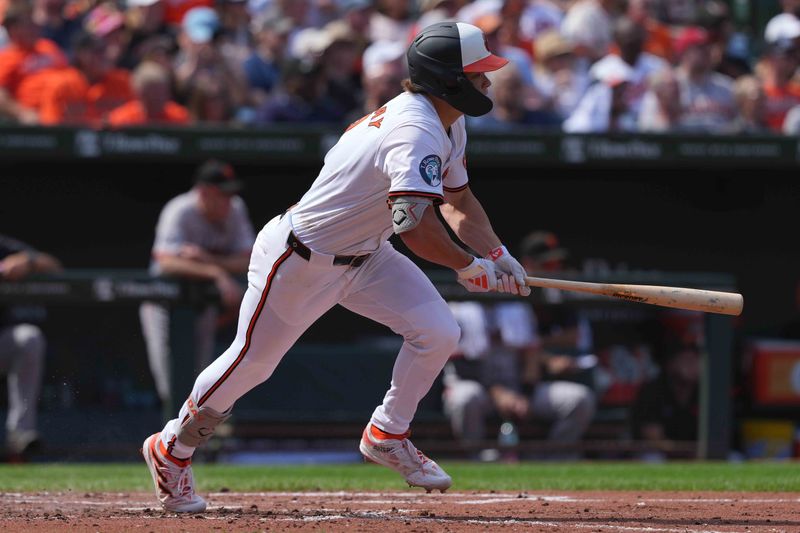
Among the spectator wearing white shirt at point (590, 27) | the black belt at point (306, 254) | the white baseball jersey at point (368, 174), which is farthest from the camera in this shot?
the spectator wearing white shirt at point (590, 27)

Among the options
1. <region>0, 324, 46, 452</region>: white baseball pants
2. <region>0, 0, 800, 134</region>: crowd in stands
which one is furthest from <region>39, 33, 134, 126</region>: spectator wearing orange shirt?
<region>0, 324, 46, 452</region>: white baseball pants

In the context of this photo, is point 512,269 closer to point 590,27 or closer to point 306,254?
point 306,254

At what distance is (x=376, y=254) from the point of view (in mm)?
4730

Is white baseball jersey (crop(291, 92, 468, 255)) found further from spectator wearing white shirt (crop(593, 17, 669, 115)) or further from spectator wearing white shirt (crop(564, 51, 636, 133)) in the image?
spectator wearing white shirt (crop(593, 17, 669, 115))

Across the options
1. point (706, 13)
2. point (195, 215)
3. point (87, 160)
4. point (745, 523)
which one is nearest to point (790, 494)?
point (745, 523)

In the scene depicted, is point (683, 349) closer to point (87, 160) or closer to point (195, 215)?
point (195, 215)

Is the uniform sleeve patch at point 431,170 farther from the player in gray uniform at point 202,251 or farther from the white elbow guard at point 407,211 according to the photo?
the player in gray uniform at point 202,251

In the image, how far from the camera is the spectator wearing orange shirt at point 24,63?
878cm

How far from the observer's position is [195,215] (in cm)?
802

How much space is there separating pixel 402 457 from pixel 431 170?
1200mm

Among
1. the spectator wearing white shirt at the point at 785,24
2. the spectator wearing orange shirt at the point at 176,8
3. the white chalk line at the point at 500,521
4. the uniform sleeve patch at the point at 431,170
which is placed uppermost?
the spectator wearing orange shirt at the point at 176,8

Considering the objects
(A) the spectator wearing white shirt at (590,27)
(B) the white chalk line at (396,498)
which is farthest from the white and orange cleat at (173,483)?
(A) the spectator wearing white shirt at (590,27)

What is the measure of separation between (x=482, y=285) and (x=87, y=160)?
4836 millimetres

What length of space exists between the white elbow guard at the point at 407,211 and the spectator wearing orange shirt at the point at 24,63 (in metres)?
5.09
